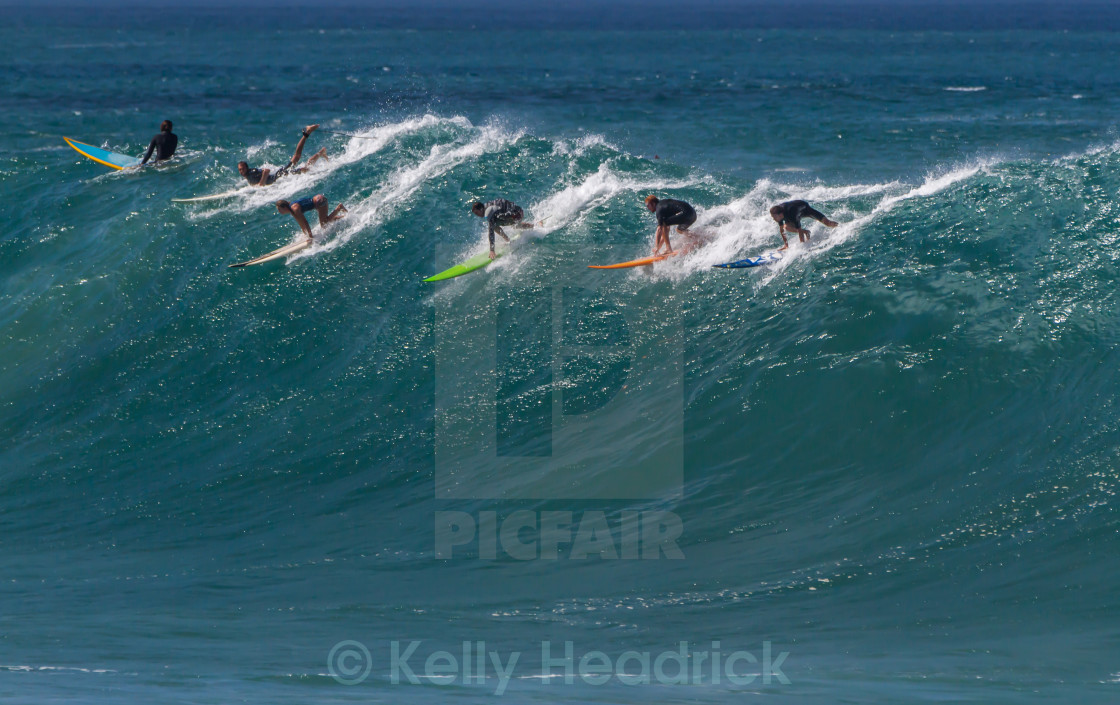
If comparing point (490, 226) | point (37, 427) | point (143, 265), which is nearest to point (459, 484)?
point (490, 226)

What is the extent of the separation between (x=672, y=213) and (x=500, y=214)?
291cm

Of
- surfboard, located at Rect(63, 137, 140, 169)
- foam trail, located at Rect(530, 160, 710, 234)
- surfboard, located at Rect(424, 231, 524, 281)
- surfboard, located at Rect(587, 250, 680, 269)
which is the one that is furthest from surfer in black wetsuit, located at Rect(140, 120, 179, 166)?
surfboard, located at Rect(587, 250, 680, 269)

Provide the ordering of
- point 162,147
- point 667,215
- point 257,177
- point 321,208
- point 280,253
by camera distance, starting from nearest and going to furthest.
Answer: point 667,215
point 280,253
point 321,208
point 257,177
point 162,147

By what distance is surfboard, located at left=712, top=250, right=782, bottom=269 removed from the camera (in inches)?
610

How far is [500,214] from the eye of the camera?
56.7 ft

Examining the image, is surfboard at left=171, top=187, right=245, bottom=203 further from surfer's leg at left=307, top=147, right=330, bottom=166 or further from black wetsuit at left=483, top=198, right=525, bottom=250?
black wetsuit at left=483, top=198, right=525, bottom=250

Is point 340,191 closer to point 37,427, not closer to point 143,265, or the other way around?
point 143,265

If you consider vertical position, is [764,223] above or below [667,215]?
below

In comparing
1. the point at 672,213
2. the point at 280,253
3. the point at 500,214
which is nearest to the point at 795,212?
the point at 672,213

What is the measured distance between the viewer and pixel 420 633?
10.1m

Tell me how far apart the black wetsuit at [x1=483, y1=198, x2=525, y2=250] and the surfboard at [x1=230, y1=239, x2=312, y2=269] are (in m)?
3.47

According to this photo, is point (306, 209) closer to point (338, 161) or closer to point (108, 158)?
point (338, 161)

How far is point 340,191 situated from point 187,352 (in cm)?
569

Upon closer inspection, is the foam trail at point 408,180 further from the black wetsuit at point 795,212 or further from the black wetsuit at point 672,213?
the black wetsuit at point 795,212
